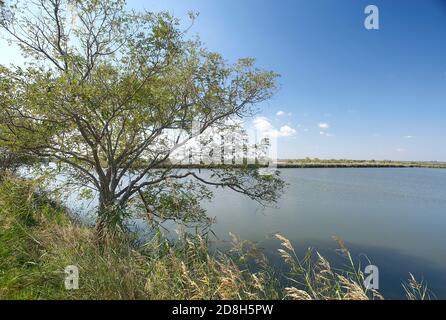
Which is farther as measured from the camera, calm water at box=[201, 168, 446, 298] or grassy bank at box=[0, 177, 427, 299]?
calm water at box=[201, 168, 446, 298]

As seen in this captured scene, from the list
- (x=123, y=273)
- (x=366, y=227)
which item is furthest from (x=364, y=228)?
(x=123, y=273)

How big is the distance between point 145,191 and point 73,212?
3304mm

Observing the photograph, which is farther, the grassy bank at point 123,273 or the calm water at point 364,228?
the calm water at point 364,228

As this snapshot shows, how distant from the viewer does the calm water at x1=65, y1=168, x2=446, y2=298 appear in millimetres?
8453

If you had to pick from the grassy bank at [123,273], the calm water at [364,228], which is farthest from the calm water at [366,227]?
the grassy bank at [123,273]

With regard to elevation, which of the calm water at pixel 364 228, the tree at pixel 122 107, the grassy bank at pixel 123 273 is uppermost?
the tree at pixel 122 107

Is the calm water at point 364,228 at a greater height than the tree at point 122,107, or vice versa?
the tree at point 122,107

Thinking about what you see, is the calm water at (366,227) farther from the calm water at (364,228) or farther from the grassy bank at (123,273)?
the grassy bank at (123,273)

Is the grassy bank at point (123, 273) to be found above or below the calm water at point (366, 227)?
above

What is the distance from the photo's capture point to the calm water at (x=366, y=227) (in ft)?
27.8

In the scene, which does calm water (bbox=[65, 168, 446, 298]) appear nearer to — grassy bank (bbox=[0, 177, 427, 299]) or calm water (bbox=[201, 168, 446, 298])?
calm water (bbox=[201, 168, 446, 298])

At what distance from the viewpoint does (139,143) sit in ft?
27.0

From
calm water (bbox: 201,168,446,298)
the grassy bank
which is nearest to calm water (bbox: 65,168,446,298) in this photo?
calm water (bbox: 201,168,446,298)

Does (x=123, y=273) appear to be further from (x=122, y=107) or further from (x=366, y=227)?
(x=366, y=227)
